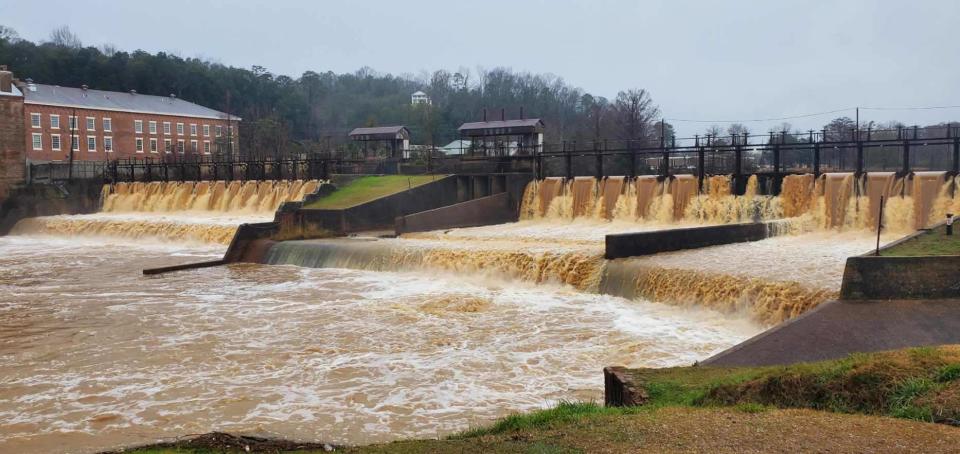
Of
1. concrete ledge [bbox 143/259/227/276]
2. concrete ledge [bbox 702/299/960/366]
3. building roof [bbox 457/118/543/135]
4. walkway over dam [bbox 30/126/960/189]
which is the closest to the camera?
concrete ledge [bbox 702/299/960/366]

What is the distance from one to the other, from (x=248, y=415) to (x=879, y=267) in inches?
339

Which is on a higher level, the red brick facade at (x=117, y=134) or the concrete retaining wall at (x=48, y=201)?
the red brick facade at (x=117, y=134)

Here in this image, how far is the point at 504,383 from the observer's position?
35.4 ft

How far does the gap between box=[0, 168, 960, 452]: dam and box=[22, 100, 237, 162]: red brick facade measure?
115 ft

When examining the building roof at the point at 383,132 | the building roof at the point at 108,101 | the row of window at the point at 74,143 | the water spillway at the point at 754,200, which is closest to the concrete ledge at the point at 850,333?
the water spillway at the point at 754,200

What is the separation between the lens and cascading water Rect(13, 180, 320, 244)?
31.5 meters

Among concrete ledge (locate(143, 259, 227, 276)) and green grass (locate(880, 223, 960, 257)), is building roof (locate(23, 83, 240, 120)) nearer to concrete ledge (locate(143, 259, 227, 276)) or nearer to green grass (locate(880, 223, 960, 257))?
concrete ledge (locate(143, 259, 227, 276))

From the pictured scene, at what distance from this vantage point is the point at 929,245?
13.2 meters

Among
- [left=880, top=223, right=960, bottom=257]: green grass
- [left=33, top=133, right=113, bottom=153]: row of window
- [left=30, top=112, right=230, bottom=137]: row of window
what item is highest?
[left=30, top=112, right=230, bottom=137]: row of window

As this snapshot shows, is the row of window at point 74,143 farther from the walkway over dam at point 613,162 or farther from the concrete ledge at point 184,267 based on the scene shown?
the concrete ledge at point 184,267

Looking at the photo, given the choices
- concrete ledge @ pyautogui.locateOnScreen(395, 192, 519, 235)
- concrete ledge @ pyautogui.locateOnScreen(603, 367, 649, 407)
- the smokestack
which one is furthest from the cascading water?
concrete ledge @ pyautogui.locateOnScreen(603, 367, 649, 407)

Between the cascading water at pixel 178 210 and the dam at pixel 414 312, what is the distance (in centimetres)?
193

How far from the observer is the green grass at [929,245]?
1253 centimetres

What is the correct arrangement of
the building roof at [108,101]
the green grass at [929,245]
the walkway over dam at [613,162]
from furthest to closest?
the building roof at [108,101] → the walkway over dam at [613,162] → the green grass at [929,245]
